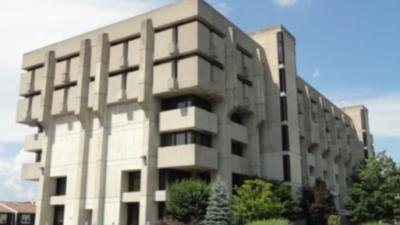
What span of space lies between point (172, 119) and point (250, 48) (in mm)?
16363

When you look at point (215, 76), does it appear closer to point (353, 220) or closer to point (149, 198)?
point (149, 198)

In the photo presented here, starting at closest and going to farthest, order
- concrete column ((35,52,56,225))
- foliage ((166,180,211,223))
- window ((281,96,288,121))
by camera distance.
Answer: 1. foliage ((166,180,211,223))
2. concrete column ((35,52,56,225))
3. window ((281,96,288,121))

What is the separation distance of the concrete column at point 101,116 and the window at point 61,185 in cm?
797

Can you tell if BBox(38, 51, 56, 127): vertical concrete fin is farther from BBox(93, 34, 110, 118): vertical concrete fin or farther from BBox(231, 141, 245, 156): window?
BBox(231, 141, 245, 156): window

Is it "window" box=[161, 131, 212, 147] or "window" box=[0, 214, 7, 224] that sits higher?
"window" box=[161, 131, 212, 147]

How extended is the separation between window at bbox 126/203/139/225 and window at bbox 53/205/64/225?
33.2 feet

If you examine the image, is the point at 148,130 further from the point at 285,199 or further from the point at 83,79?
the point at 285,199

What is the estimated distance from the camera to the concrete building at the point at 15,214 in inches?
3051

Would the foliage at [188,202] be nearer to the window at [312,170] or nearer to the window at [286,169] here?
the window at [286,169]

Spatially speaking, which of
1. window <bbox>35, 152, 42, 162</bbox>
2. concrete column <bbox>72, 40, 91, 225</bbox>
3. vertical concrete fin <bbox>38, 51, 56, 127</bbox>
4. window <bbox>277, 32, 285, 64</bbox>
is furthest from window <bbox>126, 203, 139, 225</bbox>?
window <bbox>277, 32, 285, 64</bbox>

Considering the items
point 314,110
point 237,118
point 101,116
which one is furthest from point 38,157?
point 314,110

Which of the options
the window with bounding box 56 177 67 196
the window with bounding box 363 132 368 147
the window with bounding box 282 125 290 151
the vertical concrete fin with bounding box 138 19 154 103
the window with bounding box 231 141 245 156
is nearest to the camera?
the vertical concrete fin with bounding box 138 19 154 103

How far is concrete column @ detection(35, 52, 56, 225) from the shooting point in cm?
5331

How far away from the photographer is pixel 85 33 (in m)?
56.3
